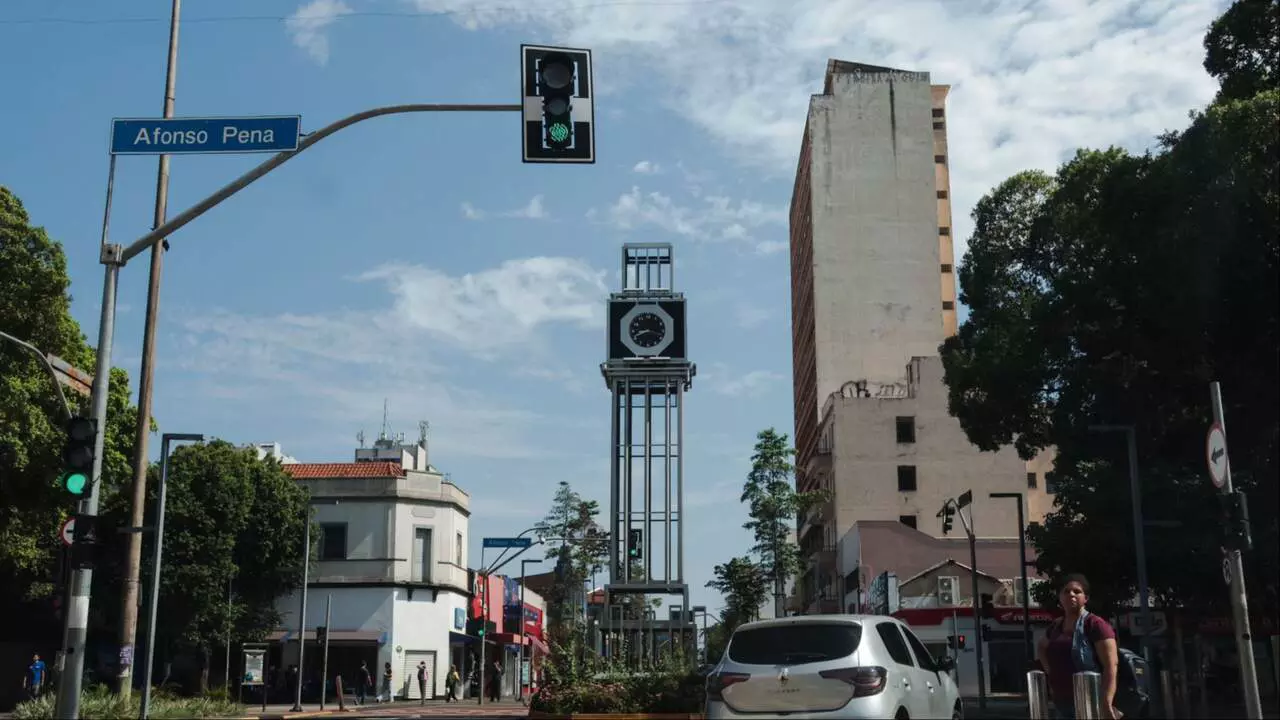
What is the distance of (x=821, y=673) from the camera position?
37.3 feet

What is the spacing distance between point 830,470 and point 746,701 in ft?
203

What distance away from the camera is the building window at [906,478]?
70688mm

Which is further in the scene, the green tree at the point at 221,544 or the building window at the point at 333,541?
the building window at the point at 333,541

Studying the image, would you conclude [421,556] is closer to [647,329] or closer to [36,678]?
[36,678]

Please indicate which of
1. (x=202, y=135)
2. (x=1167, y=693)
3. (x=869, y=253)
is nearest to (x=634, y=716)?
(x=202, y=135)

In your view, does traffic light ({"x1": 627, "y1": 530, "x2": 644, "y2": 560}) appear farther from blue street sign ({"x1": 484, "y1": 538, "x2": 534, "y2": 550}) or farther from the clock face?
blue street sign ({"x1": 484, "y1": 538, "x2": 534, "y2": 550})

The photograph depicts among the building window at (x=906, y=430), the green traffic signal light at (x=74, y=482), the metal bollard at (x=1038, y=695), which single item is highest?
the building window at (x=906, y=430)

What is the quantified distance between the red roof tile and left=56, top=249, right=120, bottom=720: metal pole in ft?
125

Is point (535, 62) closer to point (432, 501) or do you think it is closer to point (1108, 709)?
point (1108, 709)

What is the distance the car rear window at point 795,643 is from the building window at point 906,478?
60143 mm

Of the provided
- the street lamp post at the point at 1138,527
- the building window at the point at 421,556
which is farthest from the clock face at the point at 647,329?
the building window at the point at 421,556

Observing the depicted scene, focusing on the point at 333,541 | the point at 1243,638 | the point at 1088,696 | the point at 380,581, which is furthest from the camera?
the point at 333,541

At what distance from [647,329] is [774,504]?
42.5m

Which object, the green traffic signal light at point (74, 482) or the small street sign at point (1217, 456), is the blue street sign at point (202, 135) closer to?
the green traffic signal light at point (74, 482)
